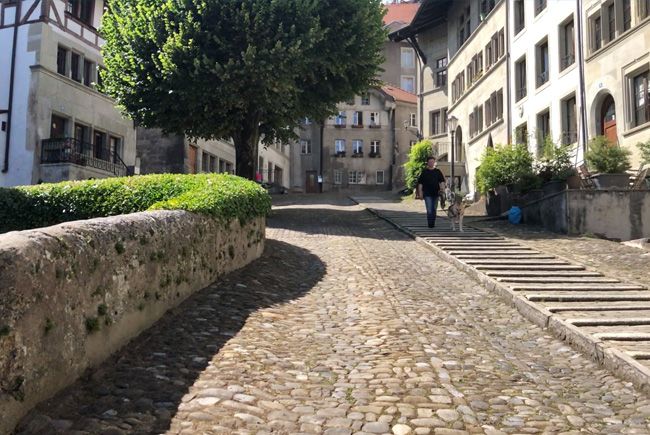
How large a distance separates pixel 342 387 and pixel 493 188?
15594 mm

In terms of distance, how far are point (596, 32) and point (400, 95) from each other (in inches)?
1580

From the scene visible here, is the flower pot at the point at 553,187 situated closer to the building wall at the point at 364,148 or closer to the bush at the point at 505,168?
the bush at the point at 505,168

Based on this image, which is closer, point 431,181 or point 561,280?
point 561,280

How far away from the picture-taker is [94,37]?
2850cm

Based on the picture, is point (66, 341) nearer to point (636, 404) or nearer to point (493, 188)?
point (636, 404)

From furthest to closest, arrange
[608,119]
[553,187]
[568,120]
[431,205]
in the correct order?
[568,120]
[608,119]
[553,187]
[431,205]

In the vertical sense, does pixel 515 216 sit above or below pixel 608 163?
below

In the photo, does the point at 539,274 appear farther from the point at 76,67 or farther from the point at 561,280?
the point at 76,67

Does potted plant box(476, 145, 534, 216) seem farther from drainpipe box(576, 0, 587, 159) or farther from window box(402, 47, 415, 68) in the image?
window box(402, 47, 415, 68)

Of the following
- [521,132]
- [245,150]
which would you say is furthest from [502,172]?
[521,132]

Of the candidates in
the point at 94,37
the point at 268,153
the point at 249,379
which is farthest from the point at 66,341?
the point at 268,153

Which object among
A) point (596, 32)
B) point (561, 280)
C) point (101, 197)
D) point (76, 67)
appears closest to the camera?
point (561, 280)

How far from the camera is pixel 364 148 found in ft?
197

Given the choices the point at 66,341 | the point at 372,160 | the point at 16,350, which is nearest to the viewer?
the point at 16,350
